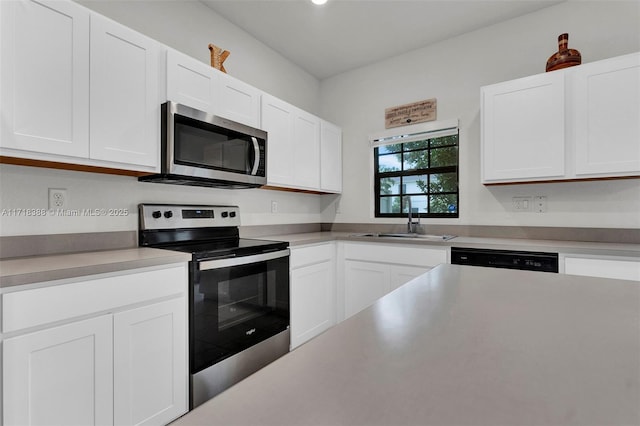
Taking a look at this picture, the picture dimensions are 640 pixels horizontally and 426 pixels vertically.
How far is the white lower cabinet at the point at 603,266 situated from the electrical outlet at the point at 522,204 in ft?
2.29

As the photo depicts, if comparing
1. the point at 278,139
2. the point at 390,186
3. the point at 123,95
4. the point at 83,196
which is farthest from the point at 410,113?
the point at 83,196

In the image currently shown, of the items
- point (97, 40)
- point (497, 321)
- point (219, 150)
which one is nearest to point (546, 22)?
point (219, 150)

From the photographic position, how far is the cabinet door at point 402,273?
8.42ft

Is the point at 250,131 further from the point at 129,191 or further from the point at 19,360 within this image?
the point at 19,360

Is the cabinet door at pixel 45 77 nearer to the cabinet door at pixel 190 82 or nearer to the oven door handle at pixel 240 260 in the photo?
the cabinet door at pixel 190 82

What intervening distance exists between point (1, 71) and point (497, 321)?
2.01 metres

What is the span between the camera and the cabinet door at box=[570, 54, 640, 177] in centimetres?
203

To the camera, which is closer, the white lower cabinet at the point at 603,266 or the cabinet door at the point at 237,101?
the white lower cabinet at the point at 603,266

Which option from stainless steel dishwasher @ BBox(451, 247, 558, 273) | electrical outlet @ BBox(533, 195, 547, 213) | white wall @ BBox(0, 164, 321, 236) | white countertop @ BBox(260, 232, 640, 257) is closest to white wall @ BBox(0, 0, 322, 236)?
white wall @ BBox(0, 164, 321, 236)

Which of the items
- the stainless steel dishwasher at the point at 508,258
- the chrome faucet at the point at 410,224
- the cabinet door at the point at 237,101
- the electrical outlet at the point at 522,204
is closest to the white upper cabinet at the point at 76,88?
the cabinet door at the point at 237,101

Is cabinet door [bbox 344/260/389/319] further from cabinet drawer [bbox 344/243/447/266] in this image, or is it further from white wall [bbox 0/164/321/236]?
white wall [bbox 0/164/321/236]

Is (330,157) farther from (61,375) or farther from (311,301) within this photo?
(61,375)

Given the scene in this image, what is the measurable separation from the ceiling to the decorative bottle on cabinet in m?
0.45

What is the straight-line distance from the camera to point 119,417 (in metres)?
1.40
